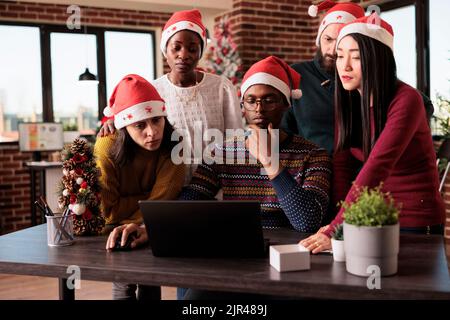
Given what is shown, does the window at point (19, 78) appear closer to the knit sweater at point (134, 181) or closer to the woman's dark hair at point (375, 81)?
the knit sweater at point (134, 181)

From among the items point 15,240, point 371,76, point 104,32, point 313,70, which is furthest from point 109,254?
point 104,32

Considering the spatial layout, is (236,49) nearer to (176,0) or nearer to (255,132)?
(176,0)

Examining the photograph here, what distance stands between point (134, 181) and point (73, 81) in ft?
18.1

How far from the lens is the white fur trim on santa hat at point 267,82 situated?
2.05m

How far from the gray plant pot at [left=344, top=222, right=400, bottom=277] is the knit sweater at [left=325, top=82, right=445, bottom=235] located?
25 cm

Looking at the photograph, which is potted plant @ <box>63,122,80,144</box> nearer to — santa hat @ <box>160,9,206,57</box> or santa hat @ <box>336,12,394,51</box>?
santa hat @ <box>160,9,206,57</box>

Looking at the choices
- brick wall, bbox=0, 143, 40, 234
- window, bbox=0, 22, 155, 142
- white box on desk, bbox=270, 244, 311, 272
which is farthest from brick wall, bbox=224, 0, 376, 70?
white box on desk, bbox=270, 244, 311, 272

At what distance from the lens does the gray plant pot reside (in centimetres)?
128

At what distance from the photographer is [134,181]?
6.61 feet

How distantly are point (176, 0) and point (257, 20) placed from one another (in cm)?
90

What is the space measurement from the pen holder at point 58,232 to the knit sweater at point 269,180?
0.43 m

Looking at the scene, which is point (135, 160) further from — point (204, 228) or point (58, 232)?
point (204, 228)

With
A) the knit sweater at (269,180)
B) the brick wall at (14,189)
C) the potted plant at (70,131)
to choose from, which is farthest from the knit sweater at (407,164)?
the potted plant at (70,131)

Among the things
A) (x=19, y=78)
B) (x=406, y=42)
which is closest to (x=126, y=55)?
(x=19, y=78)
